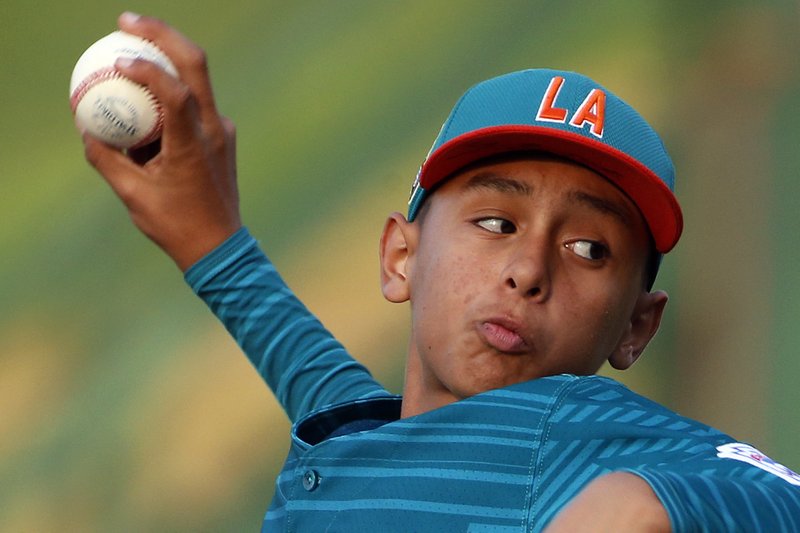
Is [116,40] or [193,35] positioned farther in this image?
[193,35]

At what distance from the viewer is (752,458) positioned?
44.4 inches

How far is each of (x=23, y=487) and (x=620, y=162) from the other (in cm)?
133

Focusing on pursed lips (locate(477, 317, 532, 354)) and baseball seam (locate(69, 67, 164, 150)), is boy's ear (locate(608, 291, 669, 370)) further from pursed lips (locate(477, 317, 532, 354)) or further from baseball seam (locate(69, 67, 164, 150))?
baseball seam (locate(69, 67, 164, 150))

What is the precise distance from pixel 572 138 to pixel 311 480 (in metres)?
0.44

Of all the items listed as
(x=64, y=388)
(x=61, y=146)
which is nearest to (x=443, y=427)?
(x=64, y=388)

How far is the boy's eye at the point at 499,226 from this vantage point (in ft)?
4.64

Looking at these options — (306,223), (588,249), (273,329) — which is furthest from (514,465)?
(306,223)

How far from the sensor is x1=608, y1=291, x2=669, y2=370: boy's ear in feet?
5.03

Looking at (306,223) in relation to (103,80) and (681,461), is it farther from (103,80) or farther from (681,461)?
(681,461)

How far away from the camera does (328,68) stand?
2.44 metres

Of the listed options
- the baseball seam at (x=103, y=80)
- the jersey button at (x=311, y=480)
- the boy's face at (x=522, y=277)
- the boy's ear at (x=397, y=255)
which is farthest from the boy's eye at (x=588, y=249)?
the baseball seam at (x=103, y=80)

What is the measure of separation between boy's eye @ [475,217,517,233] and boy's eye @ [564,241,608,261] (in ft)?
0.20

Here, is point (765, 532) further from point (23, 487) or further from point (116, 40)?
point (23, 487)

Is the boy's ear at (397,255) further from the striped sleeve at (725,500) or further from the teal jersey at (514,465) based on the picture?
the striped sleeve at (725,500)
